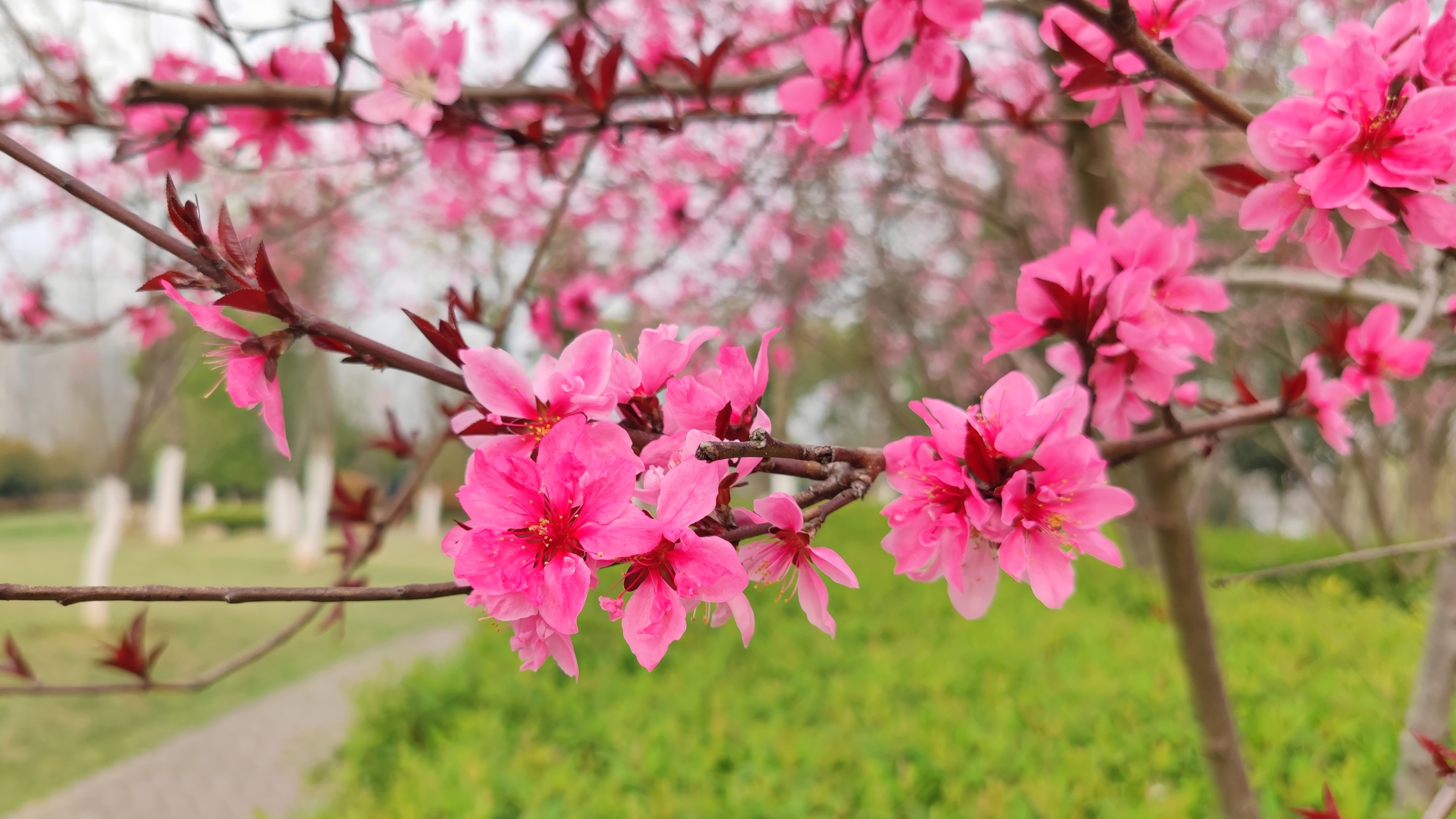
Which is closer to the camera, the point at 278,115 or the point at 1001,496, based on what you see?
the point at 1001,496

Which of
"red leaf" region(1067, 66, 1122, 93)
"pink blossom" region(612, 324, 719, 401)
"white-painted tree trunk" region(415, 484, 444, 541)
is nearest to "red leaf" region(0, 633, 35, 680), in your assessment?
"pink blossom" region(612, 324, 719, 401)

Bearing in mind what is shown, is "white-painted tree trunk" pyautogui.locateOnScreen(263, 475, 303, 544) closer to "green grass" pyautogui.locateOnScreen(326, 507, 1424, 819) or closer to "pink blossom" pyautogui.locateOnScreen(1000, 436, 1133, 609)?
"green grass" pyautogui.locateOnScreen(326, 507, 1424, 819)

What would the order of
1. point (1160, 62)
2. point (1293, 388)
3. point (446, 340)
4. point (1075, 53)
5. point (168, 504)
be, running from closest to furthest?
point (446, 340) < point (1160, 62) < point (1075, 53) < point (1293, 388) < point (168, 504)

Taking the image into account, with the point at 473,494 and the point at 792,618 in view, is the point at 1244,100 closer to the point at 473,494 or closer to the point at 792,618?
the point at 473,494

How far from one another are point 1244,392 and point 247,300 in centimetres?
144

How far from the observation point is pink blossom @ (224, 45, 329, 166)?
1750mm

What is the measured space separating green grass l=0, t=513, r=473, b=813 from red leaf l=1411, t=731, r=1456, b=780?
192 centimetres

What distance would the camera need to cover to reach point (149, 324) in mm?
3191

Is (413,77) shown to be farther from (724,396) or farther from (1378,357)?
(1378,357)

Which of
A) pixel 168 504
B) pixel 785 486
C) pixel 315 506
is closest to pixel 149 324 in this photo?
pixel 785 486

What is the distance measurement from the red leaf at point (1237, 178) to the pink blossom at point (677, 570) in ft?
2.44

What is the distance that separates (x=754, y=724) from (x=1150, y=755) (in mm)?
1799

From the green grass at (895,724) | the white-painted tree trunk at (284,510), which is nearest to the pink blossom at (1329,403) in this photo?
the green grass at (895,724)

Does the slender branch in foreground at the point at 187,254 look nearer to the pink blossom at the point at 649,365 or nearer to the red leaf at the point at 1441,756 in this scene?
the pink blossom at the point at 649,365
